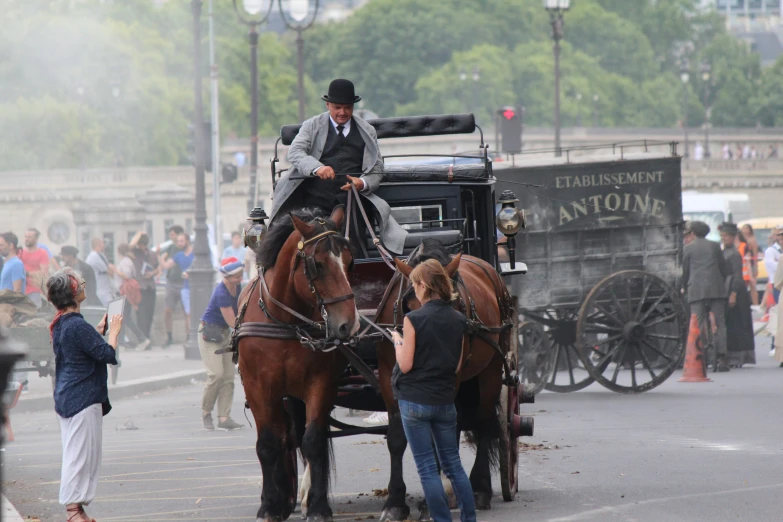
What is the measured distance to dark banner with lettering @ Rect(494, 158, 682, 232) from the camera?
611 inches

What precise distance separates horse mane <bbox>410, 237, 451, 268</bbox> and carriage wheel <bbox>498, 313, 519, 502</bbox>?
1115 mm

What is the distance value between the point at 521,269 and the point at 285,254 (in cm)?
342

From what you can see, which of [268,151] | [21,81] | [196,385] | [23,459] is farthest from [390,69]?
[23,459]

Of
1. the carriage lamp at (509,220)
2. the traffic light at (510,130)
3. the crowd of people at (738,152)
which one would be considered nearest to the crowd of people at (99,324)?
the carriage lamp at (509,220)

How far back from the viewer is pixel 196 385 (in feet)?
61.9

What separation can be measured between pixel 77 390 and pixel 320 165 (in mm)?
1894

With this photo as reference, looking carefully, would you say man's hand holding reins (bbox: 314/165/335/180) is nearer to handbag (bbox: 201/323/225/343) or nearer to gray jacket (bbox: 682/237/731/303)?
handbag (bbox: 201/323/225/343)

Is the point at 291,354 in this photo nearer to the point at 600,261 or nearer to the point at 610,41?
the point at 600,261

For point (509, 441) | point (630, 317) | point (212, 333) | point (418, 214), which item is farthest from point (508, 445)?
point (630, 317)

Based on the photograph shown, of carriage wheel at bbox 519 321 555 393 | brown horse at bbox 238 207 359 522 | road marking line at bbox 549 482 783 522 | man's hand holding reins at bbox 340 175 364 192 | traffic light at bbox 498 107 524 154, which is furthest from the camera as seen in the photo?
traffic light at bbox 498 107 524 154

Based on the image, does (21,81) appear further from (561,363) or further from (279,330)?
(279,330)

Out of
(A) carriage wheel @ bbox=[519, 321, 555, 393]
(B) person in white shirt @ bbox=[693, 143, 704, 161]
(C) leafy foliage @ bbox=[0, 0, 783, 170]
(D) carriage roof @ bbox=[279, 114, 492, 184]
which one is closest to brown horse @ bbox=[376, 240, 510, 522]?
(D) carriage roof @ bbox=[279, 114, 492, 184]

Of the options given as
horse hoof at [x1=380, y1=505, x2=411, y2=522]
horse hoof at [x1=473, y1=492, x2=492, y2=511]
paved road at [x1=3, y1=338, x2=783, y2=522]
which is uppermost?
horse hoof at [x1=380, y1=505, x2=411, y2=522]

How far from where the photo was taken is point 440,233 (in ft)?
28.9
